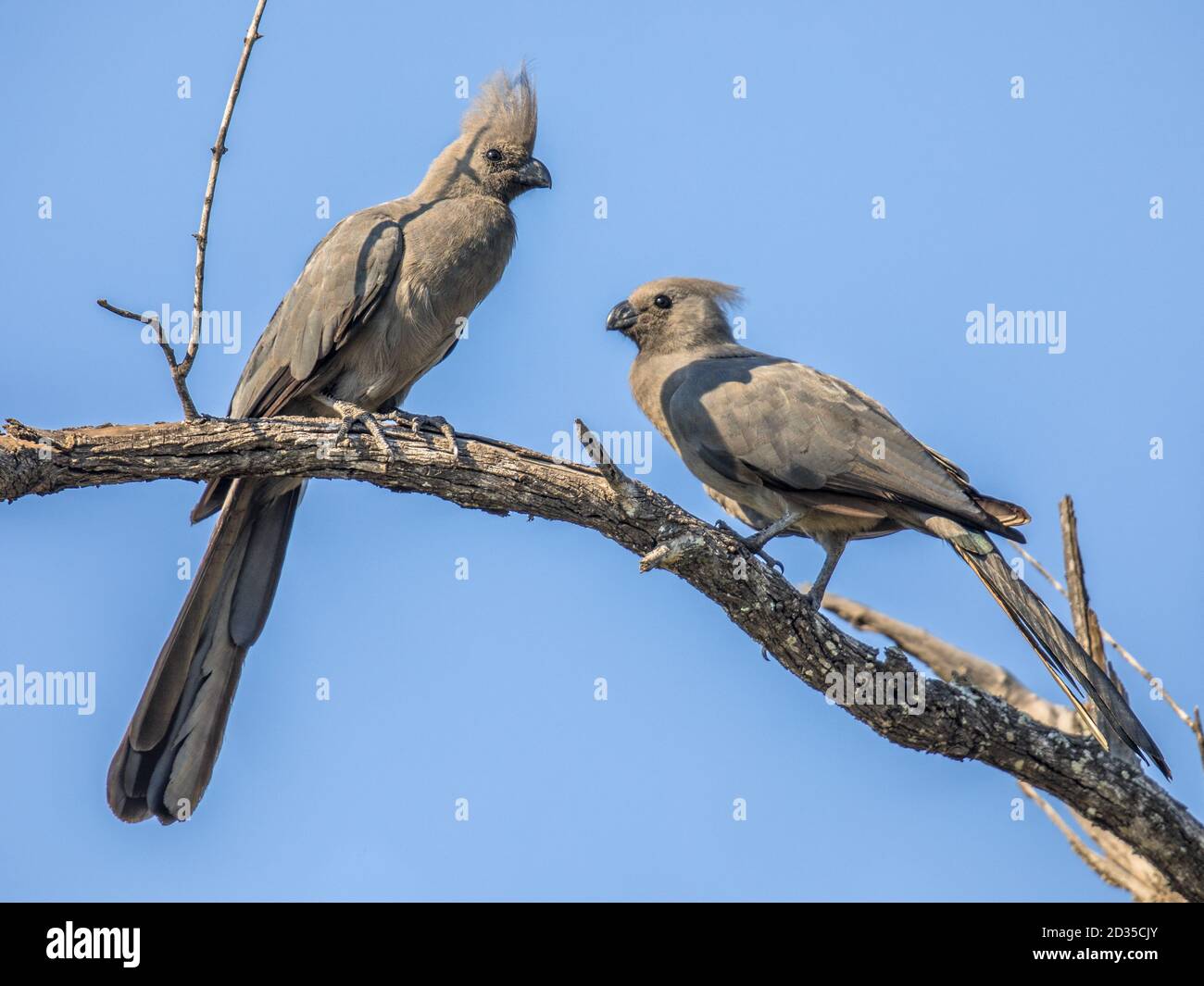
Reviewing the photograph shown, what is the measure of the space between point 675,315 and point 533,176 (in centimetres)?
119

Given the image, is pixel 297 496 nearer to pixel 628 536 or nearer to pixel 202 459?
pixel 202 459

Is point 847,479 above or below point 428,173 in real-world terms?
below

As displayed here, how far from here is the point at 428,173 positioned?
765 centimetres

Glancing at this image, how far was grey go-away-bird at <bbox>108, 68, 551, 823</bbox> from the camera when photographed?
6336 millimetres

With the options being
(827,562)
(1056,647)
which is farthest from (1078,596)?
(827,562)

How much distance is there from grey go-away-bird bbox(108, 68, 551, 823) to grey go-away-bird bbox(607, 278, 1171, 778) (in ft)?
4.63

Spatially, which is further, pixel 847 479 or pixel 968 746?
pixel 847 479

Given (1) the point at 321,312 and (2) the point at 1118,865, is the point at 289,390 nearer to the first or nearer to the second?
(1) the point at 321,312

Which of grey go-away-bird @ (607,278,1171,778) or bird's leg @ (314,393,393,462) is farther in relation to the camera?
grey go-away-bird @ (607,278,1171,778)

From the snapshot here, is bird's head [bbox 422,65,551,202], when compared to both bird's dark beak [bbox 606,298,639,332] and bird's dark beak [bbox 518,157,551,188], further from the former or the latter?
bird's dark beak [bbox 606,298,639,332]

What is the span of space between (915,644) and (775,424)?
209 cm

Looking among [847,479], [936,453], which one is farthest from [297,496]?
[936,453]

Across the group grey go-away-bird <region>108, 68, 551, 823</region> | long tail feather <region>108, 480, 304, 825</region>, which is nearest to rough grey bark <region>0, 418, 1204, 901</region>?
grey go-away-bird <region>108, 68, 551, 823</region>

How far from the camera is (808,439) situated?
249 inches
